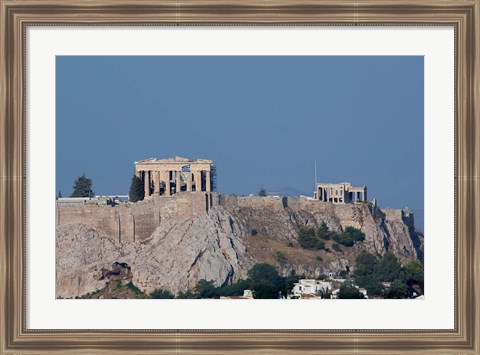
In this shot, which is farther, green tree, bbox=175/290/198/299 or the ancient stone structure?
the ancient stone structure

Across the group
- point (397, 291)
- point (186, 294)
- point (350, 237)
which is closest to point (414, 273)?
point (397, 291)

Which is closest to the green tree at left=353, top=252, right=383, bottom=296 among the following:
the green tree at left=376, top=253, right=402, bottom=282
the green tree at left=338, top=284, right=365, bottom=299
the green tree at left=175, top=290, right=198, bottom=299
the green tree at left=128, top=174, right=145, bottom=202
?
the green tree at left=376, top=253, right=402, bottom=282

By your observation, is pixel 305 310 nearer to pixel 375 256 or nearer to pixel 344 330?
pixel 344 330

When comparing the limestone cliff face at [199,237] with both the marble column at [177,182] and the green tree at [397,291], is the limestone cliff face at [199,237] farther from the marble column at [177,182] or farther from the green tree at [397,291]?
the green tree at [397,291]

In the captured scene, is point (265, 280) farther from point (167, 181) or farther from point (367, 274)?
point (167, 181)

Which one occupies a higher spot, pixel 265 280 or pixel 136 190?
pixel 136 190

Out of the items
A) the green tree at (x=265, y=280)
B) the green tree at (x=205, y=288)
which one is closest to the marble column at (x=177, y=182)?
the green tree at (x=205, y=288)

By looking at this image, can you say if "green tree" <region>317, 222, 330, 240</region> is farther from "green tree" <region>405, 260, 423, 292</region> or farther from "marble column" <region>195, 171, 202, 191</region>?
"marble column" <region>195, 171, 202, 191</region>
